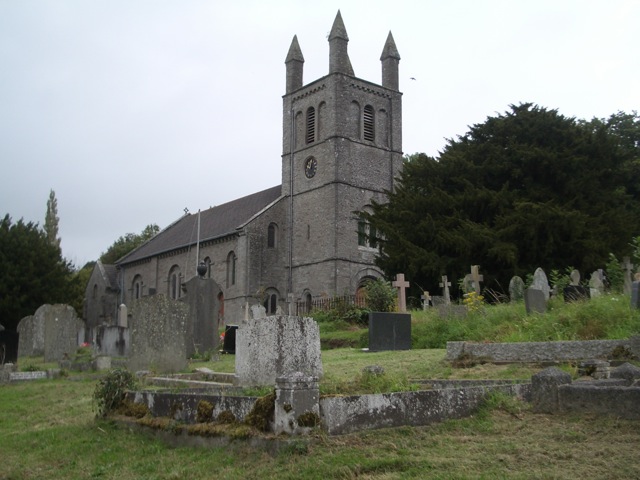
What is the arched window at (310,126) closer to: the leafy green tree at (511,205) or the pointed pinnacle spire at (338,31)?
the pointed pinnacle spire at (338,31)

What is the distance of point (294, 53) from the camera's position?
155 ft

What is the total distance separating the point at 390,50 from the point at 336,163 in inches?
380

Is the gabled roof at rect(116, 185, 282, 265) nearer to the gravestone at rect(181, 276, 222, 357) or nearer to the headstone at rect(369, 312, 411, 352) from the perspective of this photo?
the gravestone at rect(181, 276, 222, 357)

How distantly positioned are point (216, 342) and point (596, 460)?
13.3 meters

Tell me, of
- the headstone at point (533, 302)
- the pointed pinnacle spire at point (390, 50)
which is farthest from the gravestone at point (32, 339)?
the pointed pinnacle spire at point (390, 50)

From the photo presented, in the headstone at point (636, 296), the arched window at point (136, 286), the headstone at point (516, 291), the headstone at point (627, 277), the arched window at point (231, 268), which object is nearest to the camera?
the headstone at point (636, 296)

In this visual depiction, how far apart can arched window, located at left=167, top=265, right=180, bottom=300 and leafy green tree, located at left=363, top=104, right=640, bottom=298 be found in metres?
24.9

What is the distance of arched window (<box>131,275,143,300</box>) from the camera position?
179 ft

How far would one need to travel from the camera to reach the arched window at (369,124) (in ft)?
144

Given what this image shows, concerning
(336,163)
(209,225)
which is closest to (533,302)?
(336,163)

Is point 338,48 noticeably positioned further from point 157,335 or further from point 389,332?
point 157,335

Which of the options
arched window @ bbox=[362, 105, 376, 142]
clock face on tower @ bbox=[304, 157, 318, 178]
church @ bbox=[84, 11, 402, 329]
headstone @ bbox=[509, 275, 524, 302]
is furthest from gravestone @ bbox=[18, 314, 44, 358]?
arched window @ bbox=[362, 105, 376, 142]

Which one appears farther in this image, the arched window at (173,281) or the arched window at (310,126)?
the arched window at (173,281)

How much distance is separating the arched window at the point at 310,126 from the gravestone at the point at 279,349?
116 feet
